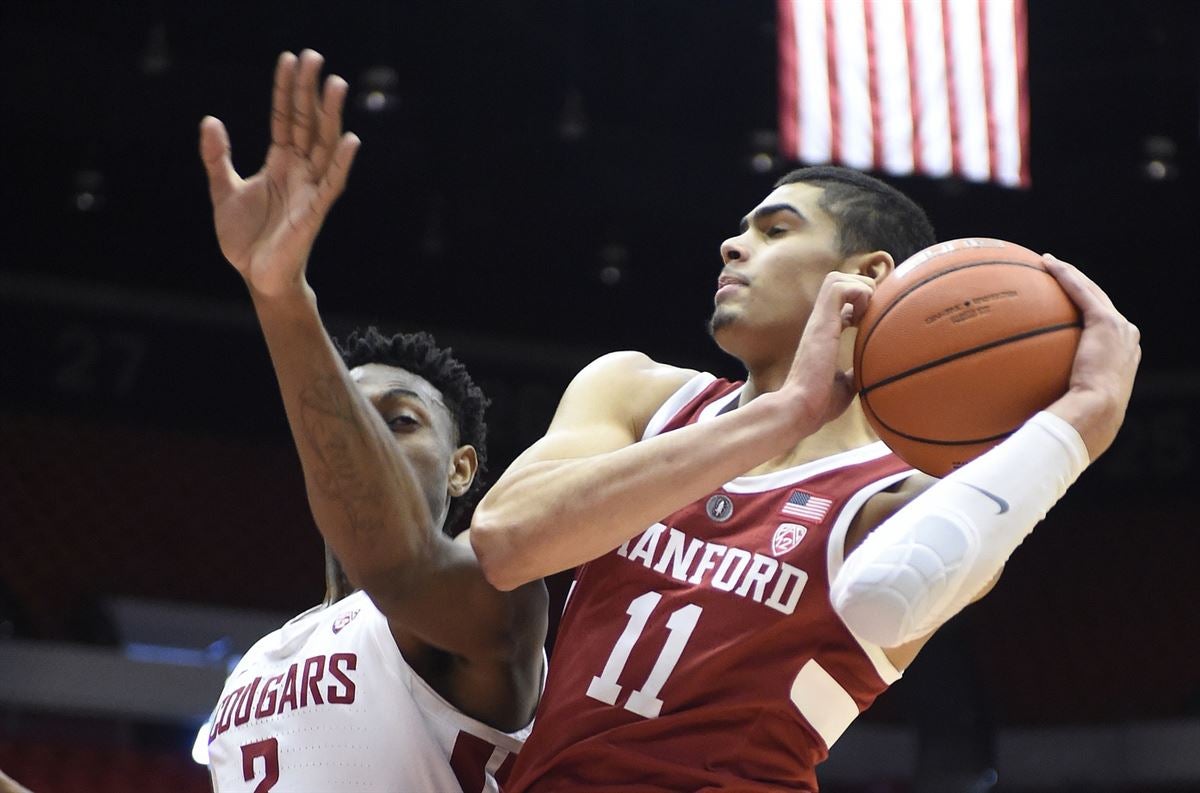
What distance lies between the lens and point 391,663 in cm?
284

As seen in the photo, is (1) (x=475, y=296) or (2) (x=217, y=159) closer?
(2) (x=217, y=159)

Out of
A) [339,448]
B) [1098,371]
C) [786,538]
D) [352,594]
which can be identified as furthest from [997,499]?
[352,594]

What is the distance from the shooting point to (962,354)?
7.44ft

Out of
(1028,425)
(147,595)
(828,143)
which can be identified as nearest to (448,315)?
(147,595)

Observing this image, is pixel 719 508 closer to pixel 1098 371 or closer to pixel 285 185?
pixel 1098 371

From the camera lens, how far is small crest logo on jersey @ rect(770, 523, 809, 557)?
94.5 inches

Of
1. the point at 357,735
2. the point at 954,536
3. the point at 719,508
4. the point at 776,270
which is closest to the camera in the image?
the point at 954,536

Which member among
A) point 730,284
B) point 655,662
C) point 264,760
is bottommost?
point 264,760

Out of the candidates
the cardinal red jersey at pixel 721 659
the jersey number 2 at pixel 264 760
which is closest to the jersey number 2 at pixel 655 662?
the cardinal red jersey at pixel 721 659

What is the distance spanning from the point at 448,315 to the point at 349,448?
7703mm

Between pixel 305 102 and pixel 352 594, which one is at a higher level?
pixel 305 102

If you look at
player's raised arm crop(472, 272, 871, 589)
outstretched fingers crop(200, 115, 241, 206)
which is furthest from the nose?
outstretched fingers crop(200, 115, 241, 206)

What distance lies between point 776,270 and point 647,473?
0.53 metres

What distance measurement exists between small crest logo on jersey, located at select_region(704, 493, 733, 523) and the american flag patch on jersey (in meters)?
0.10
